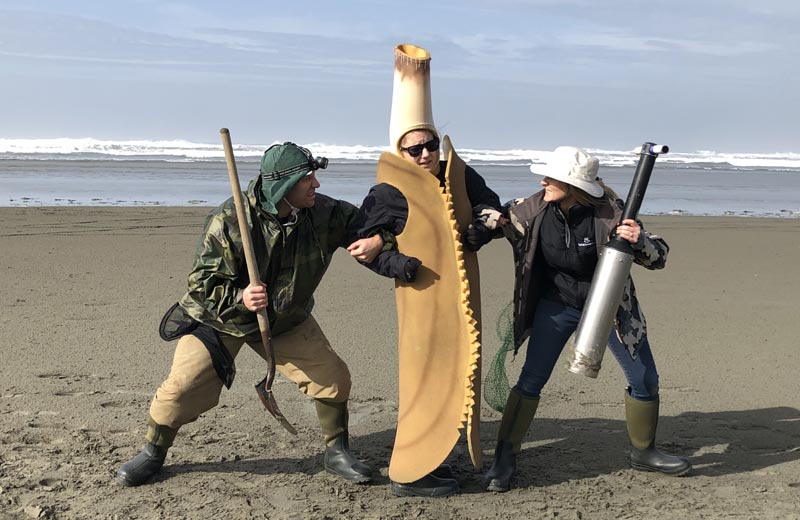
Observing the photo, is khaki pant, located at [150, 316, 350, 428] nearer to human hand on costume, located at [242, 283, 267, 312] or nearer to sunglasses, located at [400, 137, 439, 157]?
human hand on costume, located at [242, 283, 267, 312]

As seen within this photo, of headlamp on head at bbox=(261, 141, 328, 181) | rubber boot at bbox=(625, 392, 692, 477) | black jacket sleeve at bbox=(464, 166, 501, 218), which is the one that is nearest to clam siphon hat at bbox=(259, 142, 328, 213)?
headlamp on head at bbox=(261, 141, 328, 181)

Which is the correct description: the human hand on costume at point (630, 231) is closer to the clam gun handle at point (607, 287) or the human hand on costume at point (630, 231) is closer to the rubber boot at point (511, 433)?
the clam gun handle at point (607, 287)

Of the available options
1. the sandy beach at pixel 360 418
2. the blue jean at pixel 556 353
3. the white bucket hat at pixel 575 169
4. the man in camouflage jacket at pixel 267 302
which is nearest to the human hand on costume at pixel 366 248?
the man in camouflage jacket at pixel 267 302

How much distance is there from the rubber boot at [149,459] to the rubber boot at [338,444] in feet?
2.46

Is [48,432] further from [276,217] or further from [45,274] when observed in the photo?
[45,274]

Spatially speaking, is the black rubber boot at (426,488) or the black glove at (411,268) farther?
the black rubber boot at (426,488)

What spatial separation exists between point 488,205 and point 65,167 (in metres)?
29.0

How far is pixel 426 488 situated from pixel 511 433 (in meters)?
0.52

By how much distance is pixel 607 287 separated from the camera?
14.3 feet

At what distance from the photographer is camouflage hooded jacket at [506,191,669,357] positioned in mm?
4523

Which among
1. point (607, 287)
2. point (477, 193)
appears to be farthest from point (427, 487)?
point (477, 193)

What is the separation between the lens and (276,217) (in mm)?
4523

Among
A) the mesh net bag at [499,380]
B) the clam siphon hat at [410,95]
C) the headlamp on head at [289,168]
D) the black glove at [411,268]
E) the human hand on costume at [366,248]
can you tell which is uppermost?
the clam siphon hat at [410,95]

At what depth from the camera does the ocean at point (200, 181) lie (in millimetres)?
19844
